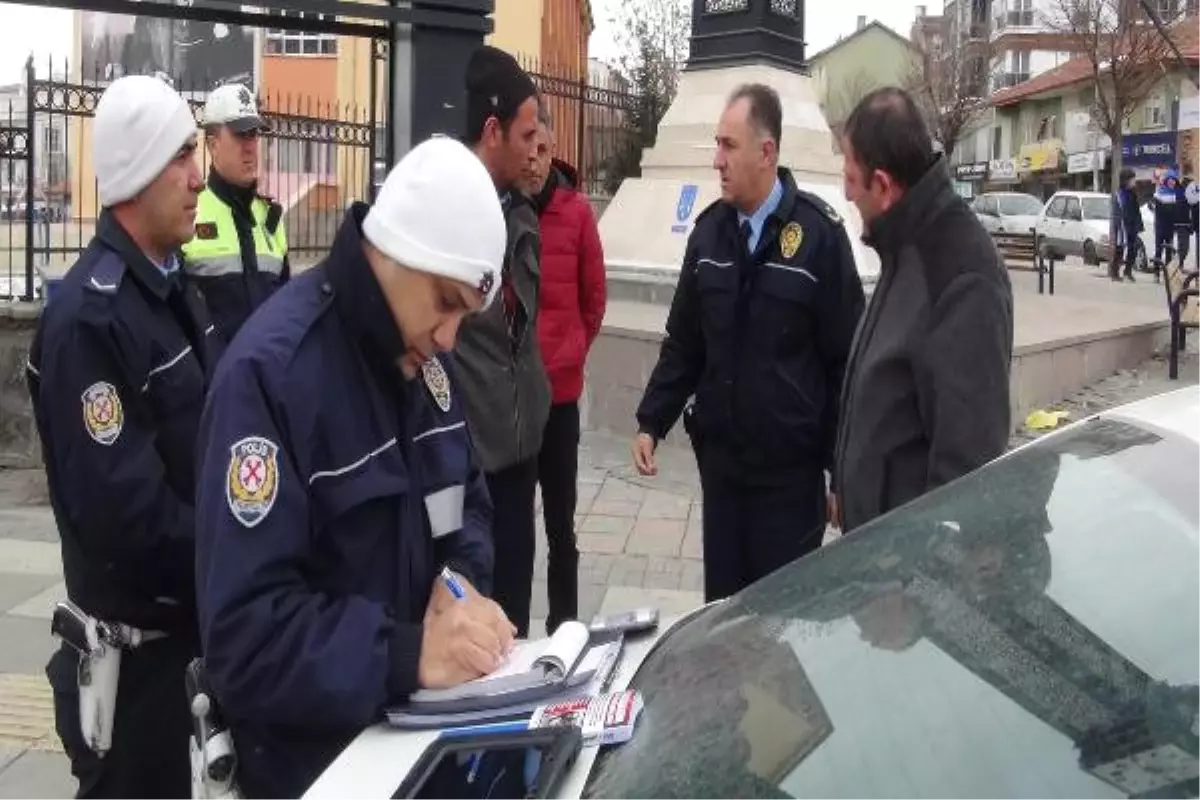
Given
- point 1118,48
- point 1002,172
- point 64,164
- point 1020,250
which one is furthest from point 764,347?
point 1002,172

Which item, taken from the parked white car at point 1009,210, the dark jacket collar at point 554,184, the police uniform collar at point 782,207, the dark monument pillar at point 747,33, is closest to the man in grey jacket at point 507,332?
the dark jacket collar at point 554,184

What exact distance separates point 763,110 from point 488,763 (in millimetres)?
2696

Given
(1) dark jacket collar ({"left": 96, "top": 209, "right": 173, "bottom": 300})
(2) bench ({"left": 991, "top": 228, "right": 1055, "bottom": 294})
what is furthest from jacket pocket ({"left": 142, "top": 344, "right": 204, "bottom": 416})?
(2) bench ({"left": 991, "top": 228, "right": 1055, "bottom": 294})

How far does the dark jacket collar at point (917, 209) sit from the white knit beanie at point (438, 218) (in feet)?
4.76

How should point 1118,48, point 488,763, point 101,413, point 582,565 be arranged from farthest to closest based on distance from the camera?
point 1118,48, point 582,565, point 101,413, point 488,763

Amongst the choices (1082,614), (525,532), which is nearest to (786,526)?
(525,532)

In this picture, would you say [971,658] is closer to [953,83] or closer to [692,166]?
[692,166]

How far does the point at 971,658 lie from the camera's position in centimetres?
165

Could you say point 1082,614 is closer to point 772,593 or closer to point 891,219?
point 772,593

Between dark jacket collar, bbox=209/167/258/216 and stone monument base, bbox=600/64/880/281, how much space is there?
20.8 feet

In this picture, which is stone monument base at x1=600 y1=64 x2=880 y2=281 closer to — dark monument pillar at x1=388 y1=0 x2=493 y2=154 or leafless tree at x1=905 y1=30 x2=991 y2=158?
dark monument pillar at x1=388 y1=0 x2=493 y2=154

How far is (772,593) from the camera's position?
2143 millimetres

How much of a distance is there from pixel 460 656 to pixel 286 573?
0.92ft

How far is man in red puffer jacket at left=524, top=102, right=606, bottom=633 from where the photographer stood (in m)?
4.66
